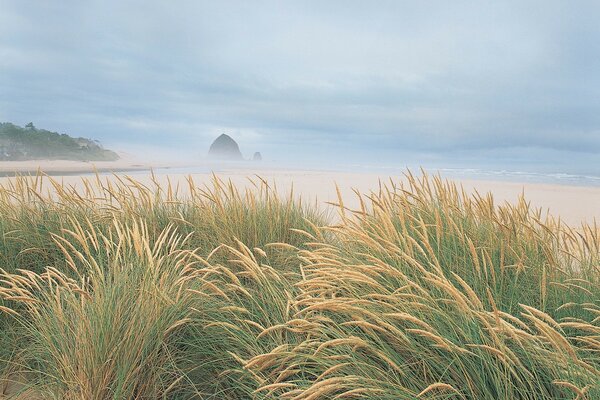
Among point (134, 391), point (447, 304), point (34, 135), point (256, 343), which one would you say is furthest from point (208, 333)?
point (34, 135)

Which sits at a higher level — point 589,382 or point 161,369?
point 589,382

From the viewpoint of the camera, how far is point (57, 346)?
8.87 ft

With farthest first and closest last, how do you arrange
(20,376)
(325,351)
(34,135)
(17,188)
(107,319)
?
(34,135)
(17,188)
(20,376)
(107,319)
(325,351)

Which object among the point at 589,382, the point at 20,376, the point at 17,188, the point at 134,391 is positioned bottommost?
the point at 20,376

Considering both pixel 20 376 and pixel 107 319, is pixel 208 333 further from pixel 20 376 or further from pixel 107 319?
pixel 20 376

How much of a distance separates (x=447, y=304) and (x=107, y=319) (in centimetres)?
159

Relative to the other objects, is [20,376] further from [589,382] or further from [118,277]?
[589,382]

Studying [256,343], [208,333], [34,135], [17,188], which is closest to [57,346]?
[208,333]

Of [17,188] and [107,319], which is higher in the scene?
[17,188]

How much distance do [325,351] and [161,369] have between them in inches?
34.5

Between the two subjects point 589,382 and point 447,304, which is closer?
point 589,382

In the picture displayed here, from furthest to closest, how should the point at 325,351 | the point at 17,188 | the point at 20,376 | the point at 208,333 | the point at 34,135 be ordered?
the point at 34,135, the point at 17,188, the point at 20,376, the point at 208,333, the point at 325,351

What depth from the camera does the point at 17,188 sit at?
4984 millimetres

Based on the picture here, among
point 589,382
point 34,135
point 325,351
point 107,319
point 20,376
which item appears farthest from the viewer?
point 34,135
